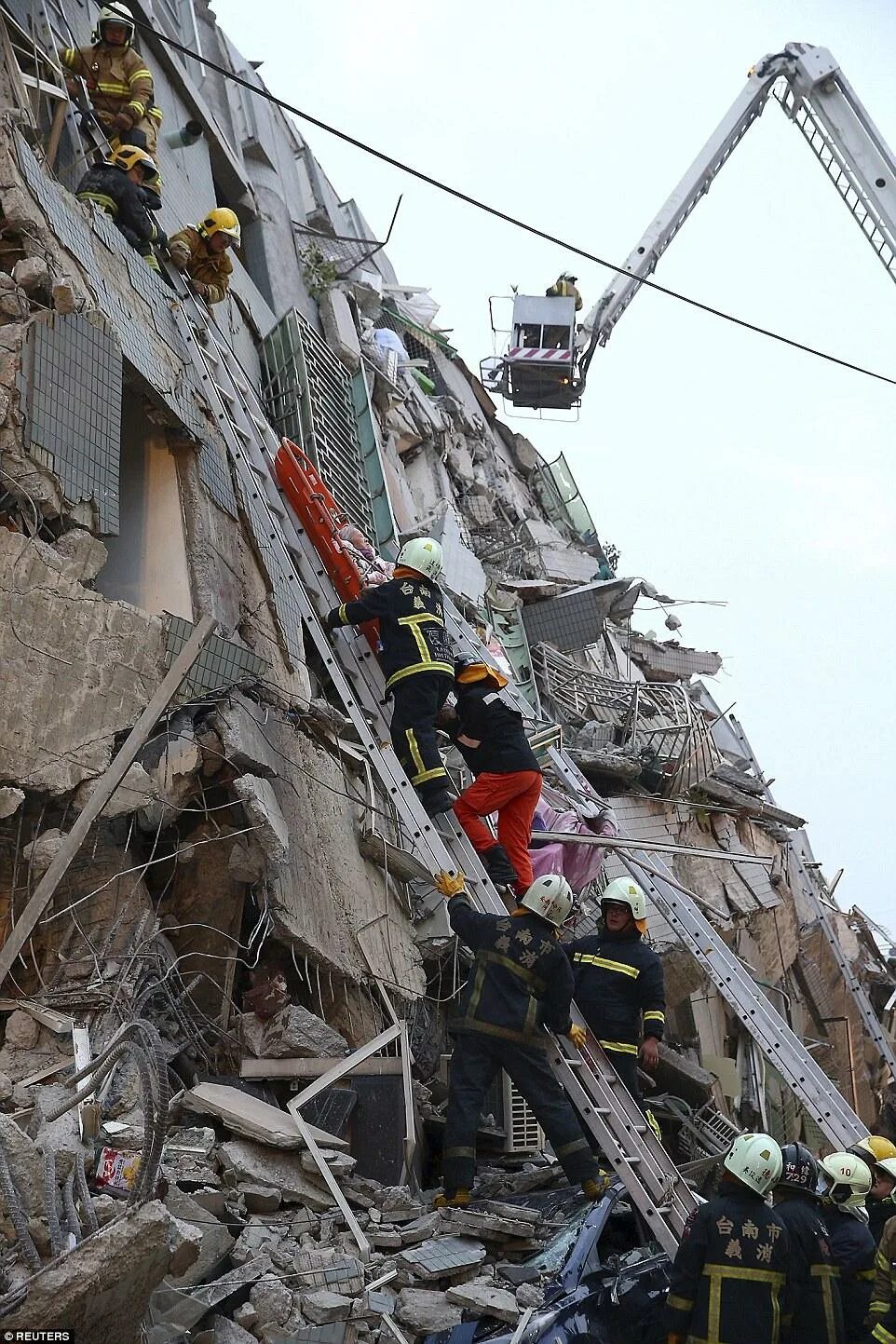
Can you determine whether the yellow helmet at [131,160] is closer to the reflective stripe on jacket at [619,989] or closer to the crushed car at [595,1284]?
the reflective stripe on jacket at [619,989]

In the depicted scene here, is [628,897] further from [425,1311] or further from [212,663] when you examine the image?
[425,1311]

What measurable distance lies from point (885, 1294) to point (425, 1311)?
175cm

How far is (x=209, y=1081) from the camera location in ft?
17.3

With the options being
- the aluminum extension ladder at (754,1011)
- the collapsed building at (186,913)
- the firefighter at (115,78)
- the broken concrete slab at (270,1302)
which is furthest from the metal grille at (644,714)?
the broken concrete slab at (270,1302)

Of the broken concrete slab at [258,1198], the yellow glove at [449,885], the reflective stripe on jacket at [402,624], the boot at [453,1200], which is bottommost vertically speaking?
the boot at [453,1200]

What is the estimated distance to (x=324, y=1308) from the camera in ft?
13.9

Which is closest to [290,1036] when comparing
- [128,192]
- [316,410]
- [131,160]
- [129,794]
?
[129,794]

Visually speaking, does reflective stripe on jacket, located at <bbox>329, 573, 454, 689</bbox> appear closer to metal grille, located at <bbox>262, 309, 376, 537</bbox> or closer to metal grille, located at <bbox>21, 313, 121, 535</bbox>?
metal grille, located at <bbox>21, 313, 121, 535</bbox>

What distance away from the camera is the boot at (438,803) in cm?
659

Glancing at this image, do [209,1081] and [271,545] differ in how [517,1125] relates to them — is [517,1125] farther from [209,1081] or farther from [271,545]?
[271,545]

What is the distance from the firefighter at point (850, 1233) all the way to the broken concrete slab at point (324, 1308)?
214cm

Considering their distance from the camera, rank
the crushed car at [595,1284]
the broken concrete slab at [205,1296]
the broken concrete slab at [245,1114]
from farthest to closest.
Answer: the broken concrete slab at [245,1114] → the crushed car at [595,1284] → the broken concrete slab at [205,1296]

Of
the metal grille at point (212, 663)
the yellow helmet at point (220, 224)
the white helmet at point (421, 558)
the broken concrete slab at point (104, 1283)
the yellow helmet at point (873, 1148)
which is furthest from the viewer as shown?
the yellow helmet at point (220, 224)

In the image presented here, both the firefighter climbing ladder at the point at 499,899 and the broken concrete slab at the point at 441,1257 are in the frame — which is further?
the firefighter climbing ladder at the point at 499,899
